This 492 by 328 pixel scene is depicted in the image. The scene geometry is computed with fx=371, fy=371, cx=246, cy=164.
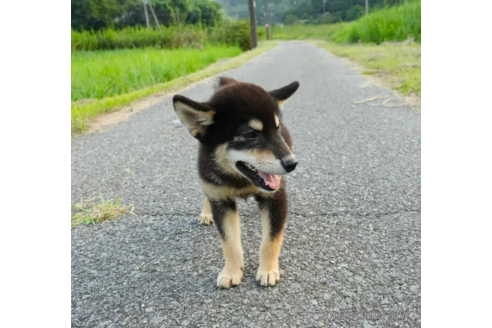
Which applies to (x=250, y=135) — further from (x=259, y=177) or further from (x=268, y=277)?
(x=268, y=277)

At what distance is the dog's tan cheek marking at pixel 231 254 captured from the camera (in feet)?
7.08

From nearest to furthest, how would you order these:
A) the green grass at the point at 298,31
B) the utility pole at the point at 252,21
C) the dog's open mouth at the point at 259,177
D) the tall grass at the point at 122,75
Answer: the dog's open mouth at the point at 259,177, the tall grass at the point at 122,75, the utility pole at the point at 252,21, the green grass at the point at 298,31

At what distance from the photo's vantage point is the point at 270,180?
2236 mm

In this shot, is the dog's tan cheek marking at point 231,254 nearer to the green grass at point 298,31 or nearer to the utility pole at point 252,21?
the utility pole at point 252,21

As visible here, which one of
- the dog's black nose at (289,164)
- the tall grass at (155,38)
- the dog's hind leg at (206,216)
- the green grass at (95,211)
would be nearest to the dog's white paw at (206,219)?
the dog's hind leg at (206,216)

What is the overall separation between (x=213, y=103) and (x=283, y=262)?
1092 millimetres

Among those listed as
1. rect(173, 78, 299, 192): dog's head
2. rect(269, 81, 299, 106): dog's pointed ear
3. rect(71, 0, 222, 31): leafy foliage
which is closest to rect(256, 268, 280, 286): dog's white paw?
rect(173, 78, 299, 192): dog's head

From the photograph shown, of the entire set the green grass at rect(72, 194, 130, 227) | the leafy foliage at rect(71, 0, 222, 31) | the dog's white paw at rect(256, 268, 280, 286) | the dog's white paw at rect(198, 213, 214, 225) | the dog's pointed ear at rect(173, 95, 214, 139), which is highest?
the leafy foliage at rect(71, 0, 222, 31)

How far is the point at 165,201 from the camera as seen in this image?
318 cm

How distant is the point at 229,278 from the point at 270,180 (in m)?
0.62

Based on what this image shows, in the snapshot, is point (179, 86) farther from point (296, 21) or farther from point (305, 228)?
point (296, 21)

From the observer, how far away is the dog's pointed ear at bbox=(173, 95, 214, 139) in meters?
2.14

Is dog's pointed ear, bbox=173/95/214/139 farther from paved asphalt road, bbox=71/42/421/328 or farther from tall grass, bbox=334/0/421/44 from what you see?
tall grass, bbox=334/0/421/44

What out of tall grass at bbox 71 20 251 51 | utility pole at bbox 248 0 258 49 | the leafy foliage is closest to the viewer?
tall grass at bbox 71 20 251 51
